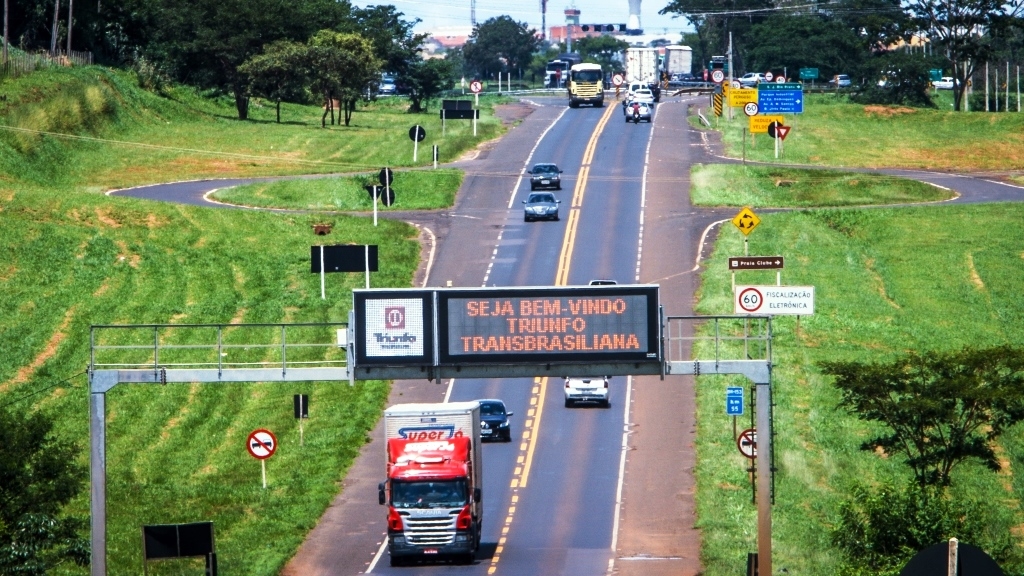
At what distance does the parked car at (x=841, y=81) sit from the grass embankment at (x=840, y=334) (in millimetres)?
79923

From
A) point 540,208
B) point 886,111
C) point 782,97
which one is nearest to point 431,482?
point 540,208

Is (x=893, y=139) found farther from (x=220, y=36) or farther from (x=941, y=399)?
(x=941, y=399)

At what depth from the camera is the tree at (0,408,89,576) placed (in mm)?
31484

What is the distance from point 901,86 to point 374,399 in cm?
10397

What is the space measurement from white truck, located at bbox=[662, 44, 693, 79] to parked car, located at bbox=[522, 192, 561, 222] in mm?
98776

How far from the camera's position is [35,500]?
3409 centimetres

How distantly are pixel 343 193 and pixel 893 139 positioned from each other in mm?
46491

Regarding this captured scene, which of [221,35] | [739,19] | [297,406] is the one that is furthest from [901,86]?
[297,406]

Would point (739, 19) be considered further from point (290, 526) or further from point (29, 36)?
point (290, 526)

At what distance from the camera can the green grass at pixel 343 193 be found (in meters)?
83.9

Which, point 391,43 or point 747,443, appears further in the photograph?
point 391,43

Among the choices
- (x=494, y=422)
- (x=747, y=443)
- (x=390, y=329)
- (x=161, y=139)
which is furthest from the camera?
(x=161, y=139)

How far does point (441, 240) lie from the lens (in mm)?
75938

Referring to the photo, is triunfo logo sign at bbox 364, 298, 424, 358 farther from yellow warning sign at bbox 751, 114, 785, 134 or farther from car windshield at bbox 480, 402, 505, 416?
yellow warning sign at bbox 751, 114, 785, 134
